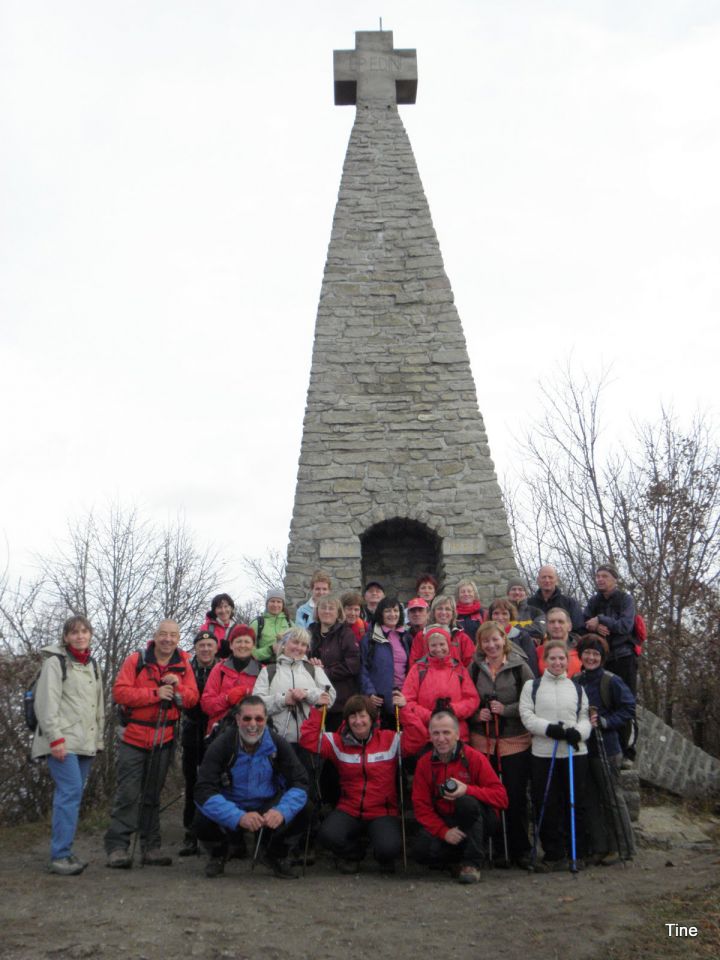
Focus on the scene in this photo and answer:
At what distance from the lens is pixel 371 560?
9.52 meters

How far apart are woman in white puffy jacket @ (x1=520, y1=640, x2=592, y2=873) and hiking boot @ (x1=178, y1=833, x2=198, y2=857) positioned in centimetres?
227

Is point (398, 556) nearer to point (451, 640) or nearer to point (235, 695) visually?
point (451, 640)

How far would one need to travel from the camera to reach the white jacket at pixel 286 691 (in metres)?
5.25

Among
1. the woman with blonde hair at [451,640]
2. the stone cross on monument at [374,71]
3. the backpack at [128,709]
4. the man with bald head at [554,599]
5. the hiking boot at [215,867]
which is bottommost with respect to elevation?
the hiking boot at [215,867]

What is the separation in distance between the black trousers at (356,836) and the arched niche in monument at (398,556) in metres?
4.43

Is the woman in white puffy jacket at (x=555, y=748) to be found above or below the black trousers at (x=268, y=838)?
above

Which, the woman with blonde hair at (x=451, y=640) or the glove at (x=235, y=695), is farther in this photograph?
the woman with blonde hair at (x=451, y=640)

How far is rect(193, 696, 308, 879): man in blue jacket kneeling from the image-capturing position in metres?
→ 4.83

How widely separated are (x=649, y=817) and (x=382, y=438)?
4498 millimetres

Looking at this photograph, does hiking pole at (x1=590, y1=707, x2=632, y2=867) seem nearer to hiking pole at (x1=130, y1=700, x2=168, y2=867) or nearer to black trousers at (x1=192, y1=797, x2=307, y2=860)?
black trousers at (x1=192, y1=797, x2=307, y2=860)

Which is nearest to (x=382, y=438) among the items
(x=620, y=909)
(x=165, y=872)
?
(x=165, y=872)

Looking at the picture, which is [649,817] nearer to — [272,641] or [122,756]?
[272,641]

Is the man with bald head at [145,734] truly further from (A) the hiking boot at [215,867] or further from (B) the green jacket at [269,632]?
(B) the green jacket at [269,632]

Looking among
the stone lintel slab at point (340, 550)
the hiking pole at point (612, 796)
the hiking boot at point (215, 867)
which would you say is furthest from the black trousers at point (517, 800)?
the stone lintel slab at point (340, 550)
